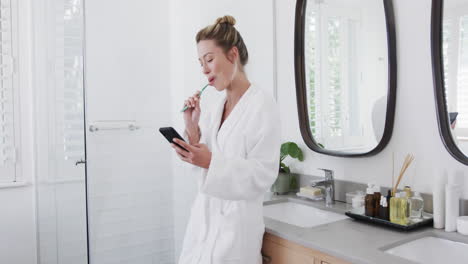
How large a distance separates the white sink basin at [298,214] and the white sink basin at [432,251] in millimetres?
374

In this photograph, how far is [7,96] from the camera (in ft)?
8.52

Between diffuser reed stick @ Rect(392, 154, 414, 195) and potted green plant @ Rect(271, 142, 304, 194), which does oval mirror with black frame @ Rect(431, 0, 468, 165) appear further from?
potted green plant @ Rect(271, 142, 304, 194)

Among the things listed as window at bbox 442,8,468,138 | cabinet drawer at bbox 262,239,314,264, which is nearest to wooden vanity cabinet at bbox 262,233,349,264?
cabinet drawer at bbox 262,239,314,264

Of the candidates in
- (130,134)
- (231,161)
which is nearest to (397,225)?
(231,161)

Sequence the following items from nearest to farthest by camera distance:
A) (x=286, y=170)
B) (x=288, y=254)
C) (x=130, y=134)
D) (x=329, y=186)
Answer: (x=288, y=254), (x=329, y=186), (x=286, y=170), (x=130, y=134)

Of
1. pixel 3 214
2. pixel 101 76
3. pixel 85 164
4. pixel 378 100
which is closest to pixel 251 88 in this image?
pixel 378 100

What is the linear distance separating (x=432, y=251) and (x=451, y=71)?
2.13ft

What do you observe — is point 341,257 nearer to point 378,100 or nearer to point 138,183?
point 378,100

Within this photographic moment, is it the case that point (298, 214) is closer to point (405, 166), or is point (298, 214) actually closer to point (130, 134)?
point (405, 166)

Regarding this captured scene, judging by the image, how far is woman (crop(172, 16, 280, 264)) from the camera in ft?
4.29

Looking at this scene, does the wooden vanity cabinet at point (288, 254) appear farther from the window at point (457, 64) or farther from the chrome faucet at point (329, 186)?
the window at point (457, 64)

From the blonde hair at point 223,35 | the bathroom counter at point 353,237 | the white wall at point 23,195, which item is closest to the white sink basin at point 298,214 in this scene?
the bathroom counter at point 353,237

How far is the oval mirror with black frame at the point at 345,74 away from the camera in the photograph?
1681 millimetres

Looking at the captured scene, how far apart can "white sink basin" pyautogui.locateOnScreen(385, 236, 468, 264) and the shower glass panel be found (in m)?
1.21
